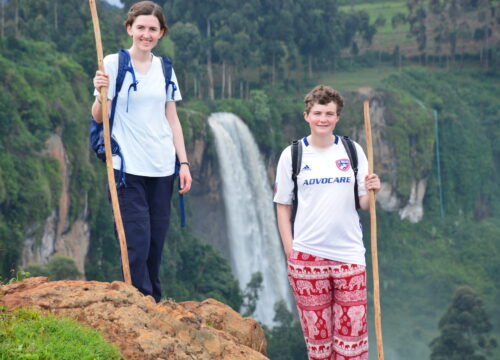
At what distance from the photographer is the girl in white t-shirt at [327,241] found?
17.7 feet

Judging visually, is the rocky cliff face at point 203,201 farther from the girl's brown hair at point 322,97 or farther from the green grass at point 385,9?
the girl's brown hair at point 322,97

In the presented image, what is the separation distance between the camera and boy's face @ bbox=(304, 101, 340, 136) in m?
5.48

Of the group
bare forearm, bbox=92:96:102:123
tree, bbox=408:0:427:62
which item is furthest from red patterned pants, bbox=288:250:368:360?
tree, bbox=408:0:427:62

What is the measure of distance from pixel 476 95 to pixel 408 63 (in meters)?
6.35

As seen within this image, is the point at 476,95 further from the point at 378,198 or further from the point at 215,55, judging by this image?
the point at 215,55

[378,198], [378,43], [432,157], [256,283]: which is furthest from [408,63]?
[256,283]

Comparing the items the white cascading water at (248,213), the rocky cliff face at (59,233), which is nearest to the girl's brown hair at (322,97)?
the rocky cliff face at (59,233)

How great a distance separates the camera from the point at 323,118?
547cm

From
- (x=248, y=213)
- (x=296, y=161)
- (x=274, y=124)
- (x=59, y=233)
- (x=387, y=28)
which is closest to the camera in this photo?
(x=296, y=161)

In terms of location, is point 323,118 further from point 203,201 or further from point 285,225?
point 203,201

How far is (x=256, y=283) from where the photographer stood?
43.0m

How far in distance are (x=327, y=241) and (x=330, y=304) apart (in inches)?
16.7

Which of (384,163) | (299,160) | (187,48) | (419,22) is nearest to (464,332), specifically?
(384,163)

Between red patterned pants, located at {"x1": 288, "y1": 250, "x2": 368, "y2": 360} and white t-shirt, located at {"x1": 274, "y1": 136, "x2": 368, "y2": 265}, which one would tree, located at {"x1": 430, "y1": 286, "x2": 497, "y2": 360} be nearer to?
red patterned pants, located at {"x1": 288, "y1": 250, "x2": 368, "y2": 360}
